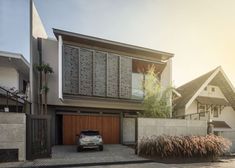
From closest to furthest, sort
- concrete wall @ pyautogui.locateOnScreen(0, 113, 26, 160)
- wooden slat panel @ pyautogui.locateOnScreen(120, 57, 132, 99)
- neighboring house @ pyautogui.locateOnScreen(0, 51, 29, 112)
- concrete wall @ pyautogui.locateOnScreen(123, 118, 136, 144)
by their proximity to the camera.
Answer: concrete wall @ pyautogui.locateOnScreen(0, 113, 26, 160), neighboring house @ pyautogui.locateOnScreen(0, 51, 29, 112), wooden slat panel @ pyautogui.locateOnScreen(120, 57, 132, 99), concrete wall @ pyautogui.locateOnScreen(123, 118, 136, 144)

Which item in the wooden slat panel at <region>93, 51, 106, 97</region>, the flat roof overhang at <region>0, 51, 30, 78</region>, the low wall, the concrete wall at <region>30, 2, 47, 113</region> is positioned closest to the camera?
the low wall

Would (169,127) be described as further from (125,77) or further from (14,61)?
(14,61)

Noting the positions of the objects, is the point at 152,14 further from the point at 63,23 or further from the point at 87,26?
the point at 63,23

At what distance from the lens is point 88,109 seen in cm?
1800

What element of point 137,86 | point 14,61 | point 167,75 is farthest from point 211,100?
point 14,61

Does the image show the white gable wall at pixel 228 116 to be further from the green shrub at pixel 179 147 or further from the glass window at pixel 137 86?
the green shrub at pixel 179 147

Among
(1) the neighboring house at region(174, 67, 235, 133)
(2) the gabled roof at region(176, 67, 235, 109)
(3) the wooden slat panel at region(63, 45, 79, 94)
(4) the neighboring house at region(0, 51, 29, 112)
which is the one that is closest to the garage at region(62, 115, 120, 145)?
(3) the wooden slat panel at region(63, 45, 79, 94)

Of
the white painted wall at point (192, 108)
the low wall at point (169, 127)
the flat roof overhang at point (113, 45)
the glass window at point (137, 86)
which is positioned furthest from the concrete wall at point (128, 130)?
the white painted wall at point (192, 108)

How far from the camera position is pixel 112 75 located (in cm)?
1670

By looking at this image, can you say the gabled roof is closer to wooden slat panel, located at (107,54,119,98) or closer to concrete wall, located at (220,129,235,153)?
concrete wall, located at (220,129,235,153)

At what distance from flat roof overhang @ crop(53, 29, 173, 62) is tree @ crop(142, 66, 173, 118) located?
1.72m

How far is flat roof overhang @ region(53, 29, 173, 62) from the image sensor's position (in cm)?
1522

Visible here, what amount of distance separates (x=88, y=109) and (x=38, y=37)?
6678 millimetres

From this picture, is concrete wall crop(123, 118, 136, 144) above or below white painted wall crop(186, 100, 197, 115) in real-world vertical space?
below
